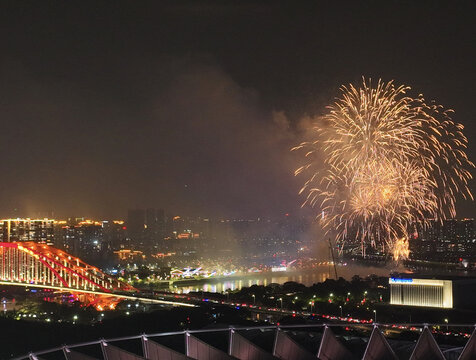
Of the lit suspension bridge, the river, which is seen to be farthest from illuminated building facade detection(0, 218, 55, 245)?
the river

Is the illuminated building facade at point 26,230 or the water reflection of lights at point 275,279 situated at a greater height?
the illuminated building facade at point 26,230

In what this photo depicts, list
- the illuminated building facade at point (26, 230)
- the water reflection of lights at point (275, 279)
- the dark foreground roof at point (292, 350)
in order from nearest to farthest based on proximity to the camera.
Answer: the dark foreground roof at point (292, 350) → the water reflection of lights at point (275, 279) → the illuminated building facade at point (26, 230)

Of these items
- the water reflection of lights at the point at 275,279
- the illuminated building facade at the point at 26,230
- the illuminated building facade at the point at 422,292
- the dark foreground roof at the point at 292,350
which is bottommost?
the water reflection of lights at the point at 275,279

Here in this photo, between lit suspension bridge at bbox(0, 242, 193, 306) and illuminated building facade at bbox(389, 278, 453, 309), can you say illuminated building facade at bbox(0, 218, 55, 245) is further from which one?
illuminated building facade at bbox(389, 278, 453, 309)

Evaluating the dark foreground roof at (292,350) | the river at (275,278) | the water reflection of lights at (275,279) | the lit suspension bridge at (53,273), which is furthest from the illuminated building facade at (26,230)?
the dark foreground roof at (292,350)

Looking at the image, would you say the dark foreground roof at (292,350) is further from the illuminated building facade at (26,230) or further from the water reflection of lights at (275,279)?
the illuminated building facade at (26,230)

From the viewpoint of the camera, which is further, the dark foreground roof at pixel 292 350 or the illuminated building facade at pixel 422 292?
the illuminated building facade at pixel 422 292
